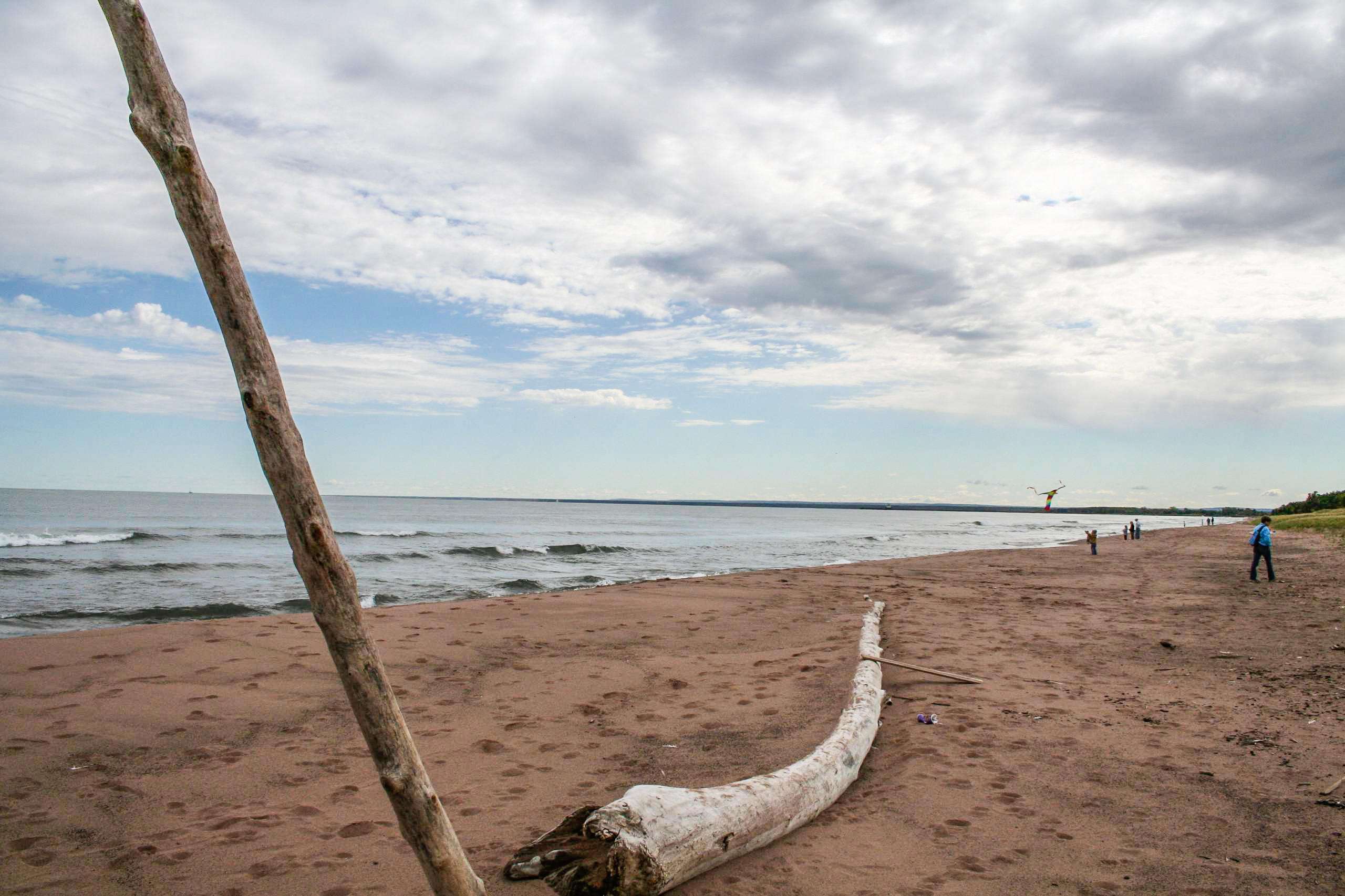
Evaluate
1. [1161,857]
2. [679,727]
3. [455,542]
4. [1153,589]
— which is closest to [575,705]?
Result: [679,727]

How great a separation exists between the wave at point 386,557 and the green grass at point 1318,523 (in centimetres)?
3195

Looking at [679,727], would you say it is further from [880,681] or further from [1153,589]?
[1153,589]

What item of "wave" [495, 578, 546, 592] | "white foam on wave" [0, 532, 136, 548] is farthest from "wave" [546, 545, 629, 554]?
"white foam on wave" [0, 532, 136, 548]

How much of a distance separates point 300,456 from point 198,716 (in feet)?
17.4

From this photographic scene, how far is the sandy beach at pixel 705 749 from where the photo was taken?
3.85 metres

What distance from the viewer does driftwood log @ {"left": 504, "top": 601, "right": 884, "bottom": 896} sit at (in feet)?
11.0

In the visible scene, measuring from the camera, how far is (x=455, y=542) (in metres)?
36.6

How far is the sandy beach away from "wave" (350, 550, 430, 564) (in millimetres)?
14022

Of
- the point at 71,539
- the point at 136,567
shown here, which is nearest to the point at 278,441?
the point at 136,567

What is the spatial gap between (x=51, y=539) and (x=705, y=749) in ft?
114

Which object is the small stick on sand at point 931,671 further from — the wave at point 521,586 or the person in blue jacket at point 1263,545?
the person in blue jacket at point 1263,545

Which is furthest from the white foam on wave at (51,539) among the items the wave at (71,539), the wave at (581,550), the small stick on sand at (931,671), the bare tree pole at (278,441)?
the bare tree pole at (278,441)

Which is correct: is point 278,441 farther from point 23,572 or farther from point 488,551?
point 488,551

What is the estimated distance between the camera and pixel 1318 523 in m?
Result: 34.5
